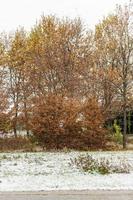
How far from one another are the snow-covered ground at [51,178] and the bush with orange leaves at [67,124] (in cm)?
1201

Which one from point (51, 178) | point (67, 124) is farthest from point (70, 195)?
point (67, 124)

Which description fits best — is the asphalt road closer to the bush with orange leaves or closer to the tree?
the bush with orange leaves

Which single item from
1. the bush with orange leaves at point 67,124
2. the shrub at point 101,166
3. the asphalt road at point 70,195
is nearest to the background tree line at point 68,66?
the bush with orange leaves at point 67,124

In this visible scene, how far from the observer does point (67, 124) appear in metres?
29.2

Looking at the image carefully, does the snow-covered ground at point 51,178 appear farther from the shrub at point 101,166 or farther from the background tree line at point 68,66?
the background tree line at point 68,66

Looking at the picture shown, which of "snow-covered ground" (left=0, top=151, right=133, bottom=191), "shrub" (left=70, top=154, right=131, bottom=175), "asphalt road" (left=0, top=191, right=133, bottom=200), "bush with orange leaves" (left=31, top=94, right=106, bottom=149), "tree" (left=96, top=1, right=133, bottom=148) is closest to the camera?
"asphalt road" (left=0, top=191, right=133, bottom=200)

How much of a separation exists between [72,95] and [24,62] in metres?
9.04

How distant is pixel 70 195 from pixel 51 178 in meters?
2.03

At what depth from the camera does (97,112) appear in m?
30.8

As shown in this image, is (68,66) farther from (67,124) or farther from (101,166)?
(101,166)

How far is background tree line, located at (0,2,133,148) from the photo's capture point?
38.5 metres

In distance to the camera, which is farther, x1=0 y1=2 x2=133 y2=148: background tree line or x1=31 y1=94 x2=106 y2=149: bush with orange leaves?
x1=0 y1=2 x2=133 y2=148: background tree line

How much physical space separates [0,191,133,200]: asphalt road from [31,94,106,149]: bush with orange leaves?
1655cm

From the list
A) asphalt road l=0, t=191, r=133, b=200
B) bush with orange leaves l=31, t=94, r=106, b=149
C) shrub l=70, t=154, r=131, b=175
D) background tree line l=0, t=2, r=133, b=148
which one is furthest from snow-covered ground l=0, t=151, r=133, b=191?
background tree line l=0, t=2, r=133, b=148
